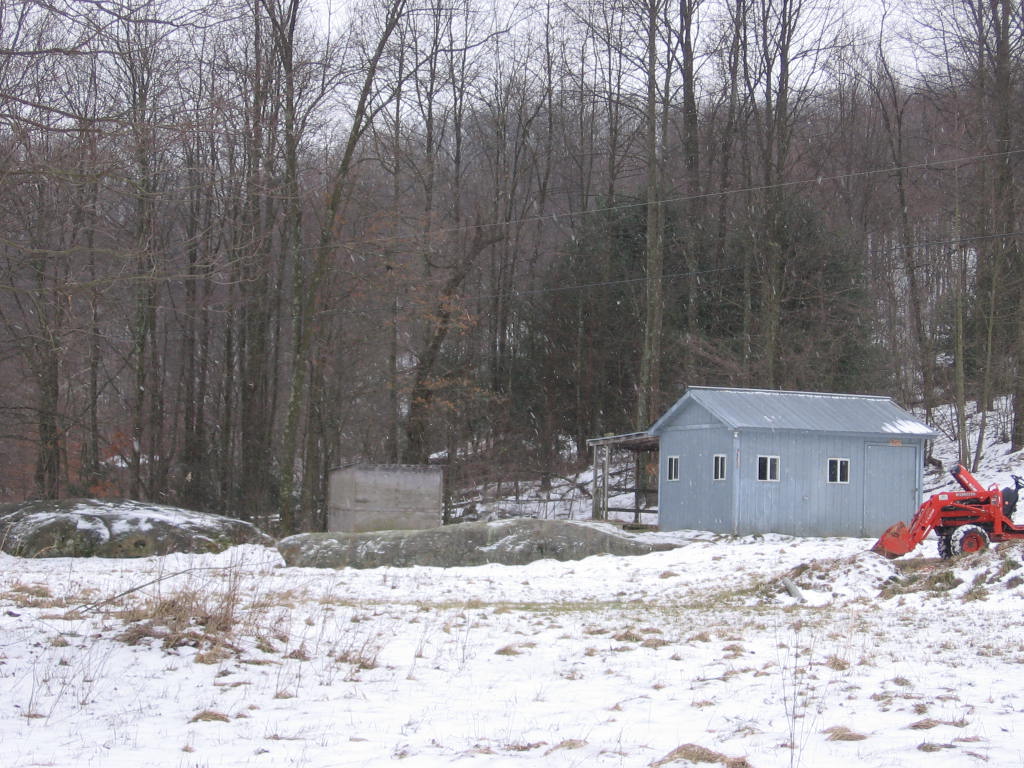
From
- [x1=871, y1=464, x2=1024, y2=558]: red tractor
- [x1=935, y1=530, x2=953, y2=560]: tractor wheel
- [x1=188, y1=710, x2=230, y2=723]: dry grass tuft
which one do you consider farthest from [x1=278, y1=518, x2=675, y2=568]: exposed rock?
[x1=188, y1=710, x2=230, y2=723]: dry grass tuft

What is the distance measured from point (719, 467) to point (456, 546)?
Answer: 685 cm

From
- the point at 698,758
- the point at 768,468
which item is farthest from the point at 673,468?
the point at 698,758

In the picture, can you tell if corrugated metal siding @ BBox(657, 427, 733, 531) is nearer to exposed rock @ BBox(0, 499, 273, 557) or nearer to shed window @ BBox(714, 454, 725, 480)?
shed window @ BBox(714, 454, 725, 480)

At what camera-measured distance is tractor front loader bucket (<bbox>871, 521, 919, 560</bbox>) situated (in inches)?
565

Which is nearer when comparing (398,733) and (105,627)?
(398,733)

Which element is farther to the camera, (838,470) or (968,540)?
(838,470)

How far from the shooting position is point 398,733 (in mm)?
5637

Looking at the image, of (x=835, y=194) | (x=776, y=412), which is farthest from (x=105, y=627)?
(x=835, y=194)

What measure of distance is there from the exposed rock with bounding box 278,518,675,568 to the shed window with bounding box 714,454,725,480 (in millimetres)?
4069

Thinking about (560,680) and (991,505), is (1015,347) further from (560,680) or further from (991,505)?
(560,680)

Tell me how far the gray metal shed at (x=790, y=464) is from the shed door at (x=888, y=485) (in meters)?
0.02

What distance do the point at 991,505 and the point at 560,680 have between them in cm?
1019

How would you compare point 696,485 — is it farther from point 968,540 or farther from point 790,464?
point 968,540

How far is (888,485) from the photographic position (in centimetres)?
2188
